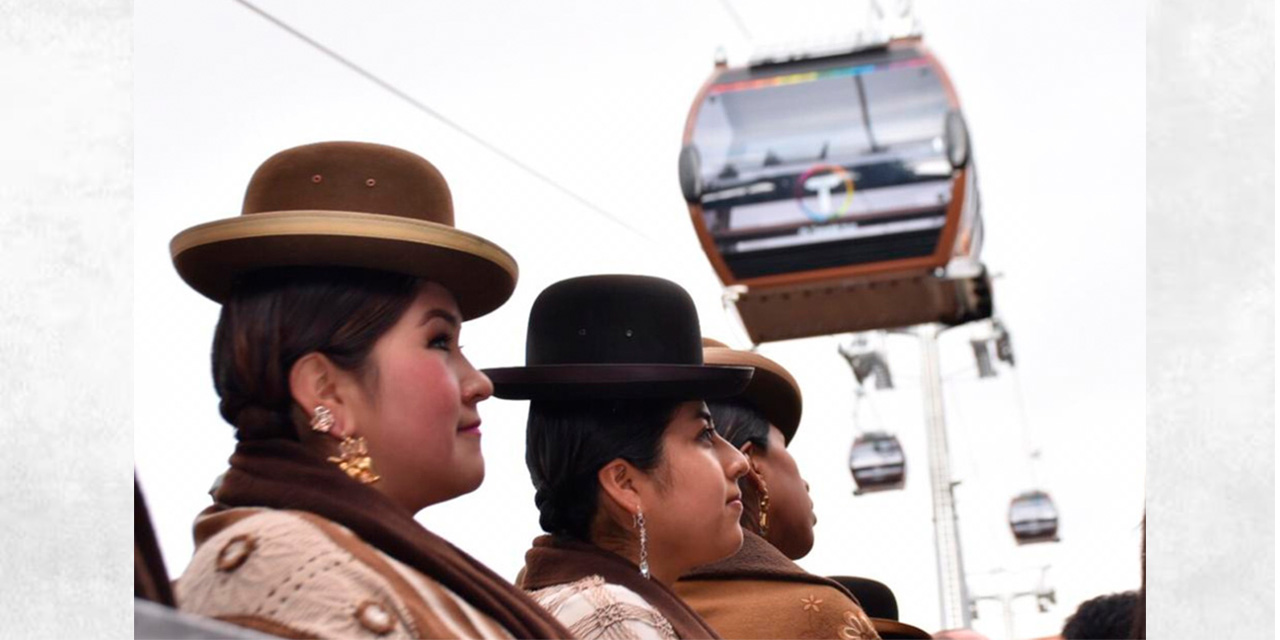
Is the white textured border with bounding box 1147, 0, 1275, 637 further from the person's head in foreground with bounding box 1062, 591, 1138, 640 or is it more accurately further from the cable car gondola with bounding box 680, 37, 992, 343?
the cable car gondola with bounding box 680, 37, 992, 343

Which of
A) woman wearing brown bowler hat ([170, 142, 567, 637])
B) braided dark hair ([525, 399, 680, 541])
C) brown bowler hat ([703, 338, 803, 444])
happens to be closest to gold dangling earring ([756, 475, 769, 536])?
brown bowler hat ([703, 338, 803, 444])

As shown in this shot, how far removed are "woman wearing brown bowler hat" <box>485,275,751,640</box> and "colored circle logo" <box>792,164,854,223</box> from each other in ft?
32.6

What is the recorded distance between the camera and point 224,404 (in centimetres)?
232

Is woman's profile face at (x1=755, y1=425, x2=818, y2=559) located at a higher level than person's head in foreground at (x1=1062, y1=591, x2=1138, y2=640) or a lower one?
higher

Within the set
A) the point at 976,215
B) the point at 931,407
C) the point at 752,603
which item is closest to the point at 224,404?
the point at 752,603

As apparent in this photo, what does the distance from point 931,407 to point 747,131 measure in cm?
1229

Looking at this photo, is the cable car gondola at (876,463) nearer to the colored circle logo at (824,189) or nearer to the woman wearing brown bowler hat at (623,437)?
the colored circle logo at (824,189)

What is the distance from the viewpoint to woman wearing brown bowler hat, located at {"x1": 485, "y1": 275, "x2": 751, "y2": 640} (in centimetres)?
303

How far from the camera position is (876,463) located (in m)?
23.2

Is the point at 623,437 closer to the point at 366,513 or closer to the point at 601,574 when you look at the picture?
the point at 601,574

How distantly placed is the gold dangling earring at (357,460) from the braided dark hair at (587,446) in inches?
32.1

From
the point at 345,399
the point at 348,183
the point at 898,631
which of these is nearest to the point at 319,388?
the point at 345,399

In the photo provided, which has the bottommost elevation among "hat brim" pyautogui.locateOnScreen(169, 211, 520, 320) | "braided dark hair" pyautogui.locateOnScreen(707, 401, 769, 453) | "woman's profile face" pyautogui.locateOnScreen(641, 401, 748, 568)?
"braided dark hair" pyautogui.locateOnScreen(707, 401, 769, 453)

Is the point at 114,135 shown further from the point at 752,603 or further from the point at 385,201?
the point at 752,603
